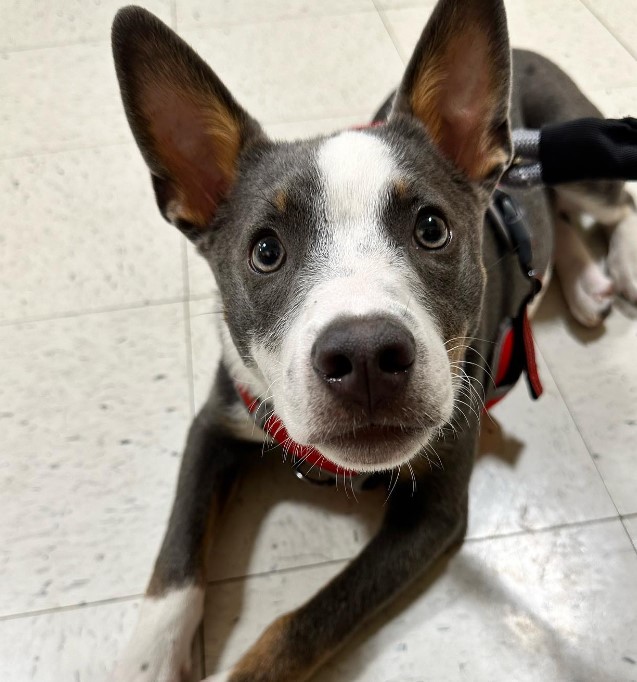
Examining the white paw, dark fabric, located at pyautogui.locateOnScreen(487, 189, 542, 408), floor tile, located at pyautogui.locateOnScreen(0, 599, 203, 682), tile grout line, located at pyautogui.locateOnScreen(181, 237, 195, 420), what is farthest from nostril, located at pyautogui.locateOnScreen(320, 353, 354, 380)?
the white paw

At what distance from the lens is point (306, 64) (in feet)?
10.4

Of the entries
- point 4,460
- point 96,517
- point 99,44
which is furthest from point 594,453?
point 99,44

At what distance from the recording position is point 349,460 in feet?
3.65

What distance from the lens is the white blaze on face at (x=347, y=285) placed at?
1.03m

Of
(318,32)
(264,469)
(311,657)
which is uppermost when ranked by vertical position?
(318,32)

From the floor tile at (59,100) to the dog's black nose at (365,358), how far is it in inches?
90.5

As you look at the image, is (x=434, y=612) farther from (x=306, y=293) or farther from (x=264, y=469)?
(x=306, y=293)

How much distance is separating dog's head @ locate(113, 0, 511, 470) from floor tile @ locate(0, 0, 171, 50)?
8.15ft

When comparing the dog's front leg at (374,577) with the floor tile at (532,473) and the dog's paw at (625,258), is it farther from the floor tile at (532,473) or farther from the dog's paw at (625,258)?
the dog's paw at (625,258)

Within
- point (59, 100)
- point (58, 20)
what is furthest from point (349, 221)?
point (58, 20)

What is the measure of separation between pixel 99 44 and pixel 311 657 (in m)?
3.33

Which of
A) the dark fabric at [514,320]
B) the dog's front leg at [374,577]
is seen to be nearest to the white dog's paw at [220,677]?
the dog's front leg at [374,577]

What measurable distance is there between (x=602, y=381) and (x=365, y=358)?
4.43ft

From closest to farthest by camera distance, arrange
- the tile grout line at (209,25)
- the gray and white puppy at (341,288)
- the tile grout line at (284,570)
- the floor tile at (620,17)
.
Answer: the gray and white puppy at (341,288), the tile grout line at (284,570), the floor tile at (620,17), the tile grout line at (209,25)
